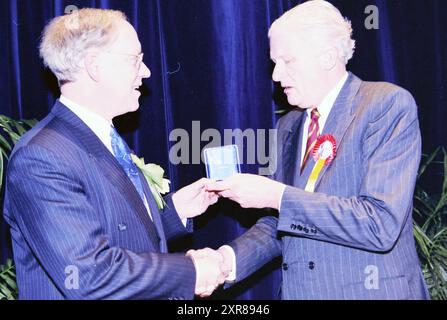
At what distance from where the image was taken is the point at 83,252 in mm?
1965

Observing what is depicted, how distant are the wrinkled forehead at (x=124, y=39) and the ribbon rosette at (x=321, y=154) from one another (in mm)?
824

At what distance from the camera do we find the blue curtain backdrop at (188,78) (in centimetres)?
306

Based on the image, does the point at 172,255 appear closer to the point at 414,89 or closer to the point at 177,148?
the point at 177,148

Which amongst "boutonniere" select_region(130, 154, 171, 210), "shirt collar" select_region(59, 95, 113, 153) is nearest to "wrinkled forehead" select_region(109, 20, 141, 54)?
"shirt collar" select_region(59, 95, 113, 153)

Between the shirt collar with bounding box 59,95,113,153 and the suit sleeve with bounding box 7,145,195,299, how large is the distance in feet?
0.96

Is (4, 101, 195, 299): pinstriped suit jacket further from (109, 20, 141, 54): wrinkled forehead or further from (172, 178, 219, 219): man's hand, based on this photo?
(172, 178, 219, 219): man's hand

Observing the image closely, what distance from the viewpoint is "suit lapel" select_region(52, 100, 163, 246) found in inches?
85.0

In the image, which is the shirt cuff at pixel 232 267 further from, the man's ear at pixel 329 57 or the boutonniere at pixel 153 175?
the man's ear at pixel 329 57

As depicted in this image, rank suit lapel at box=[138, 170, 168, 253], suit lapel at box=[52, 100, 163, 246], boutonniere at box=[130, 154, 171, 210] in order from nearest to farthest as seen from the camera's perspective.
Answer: suit lapel at box=[52, 100, 163, 246], suit lapel at box=[138, 170, 168, 253], boutonniere at box=[130, 154, 171, 210]

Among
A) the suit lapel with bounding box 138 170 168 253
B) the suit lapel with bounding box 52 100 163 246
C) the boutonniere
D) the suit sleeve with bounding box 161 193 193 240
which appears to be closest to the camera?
the suit lapel with bounding box 52 100 163 246

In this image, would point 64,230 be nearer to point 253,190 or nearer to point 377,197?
point 253,190

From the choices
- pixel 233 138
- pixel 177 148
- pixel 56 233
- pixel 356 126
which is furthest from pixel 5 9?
pixel 356 126

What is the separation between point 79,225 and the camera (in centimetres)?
198
